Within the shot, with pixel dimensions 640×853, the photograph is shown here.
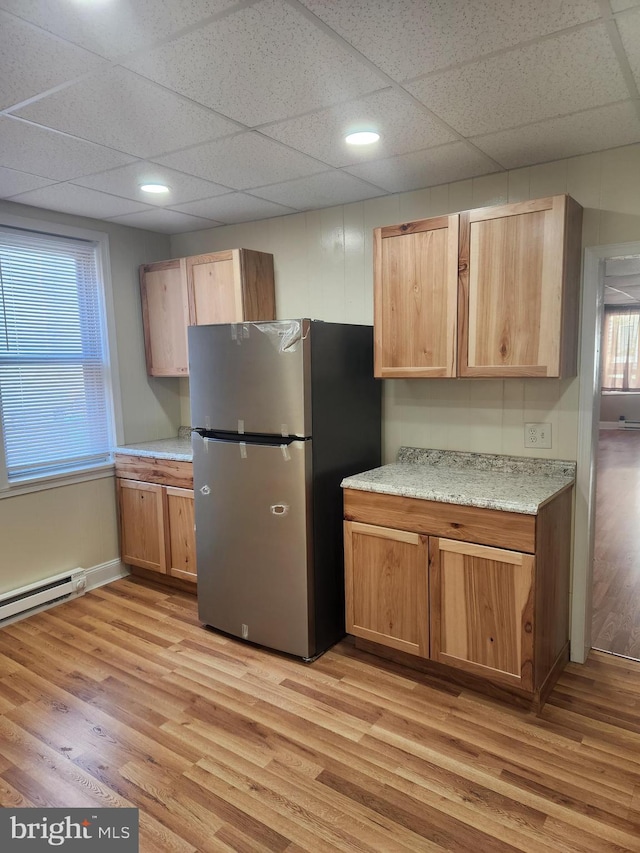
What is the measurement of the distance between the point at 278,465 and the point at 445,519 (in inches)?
32.4

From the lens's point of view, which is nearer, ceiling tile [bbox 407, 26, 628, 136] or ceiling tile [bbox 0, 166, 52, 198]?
ceiling tile [bbox 407, 26, 628, 136]

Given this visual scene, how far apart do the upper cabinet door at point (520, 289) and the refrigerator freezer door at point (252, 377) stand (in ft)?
2.47

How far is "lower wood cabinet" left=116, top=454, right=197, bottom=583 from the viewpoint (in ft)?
11.3

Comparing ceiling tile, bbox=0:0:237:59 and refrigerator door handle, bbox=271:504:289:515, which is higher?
ceiling tile, bbox=0:0:237:59

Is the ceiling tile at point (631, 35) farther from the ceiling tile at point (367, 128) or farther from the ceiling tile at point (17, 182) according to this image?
the ceiling tile at point (17, 182)

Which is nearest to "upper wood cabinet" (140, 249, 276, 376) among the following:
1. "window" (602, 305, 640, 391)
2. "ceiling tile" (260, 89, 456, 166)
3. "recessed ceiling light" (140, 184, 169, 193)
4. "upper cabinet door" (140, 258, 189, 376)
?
"upper cabinet door" (140, 258, 189, 376)

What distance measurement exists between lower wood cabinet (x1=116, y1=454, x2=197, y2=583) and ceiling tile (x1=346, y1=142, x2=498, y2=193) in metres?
1.92

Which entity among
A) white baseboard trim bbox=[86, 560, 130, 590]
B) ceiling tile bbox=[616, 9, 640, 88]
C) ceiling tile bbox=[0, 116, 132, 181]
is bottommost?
white baseboard trim bbox=[86, 560, 130, 590]

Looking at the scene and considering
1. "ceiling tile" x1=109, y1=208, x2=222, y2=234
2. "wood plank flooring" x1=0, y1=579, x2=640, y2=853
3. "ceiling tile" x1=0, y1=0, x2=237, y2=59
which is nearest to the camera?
"ceiling tile" x1=0, y1=0, x2=237, y2=59

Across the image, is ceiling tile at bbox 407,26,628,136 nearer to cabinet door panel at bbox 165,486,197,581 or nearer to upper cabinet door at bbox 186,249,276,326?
upper cabinet door at bbox 186,249,276,326

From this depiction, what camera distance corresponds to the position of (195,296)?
3602mm

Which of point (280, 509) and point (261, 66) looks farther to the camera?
point (280, 509)

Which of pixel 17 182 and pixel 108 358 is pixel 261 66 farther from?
pixel 108 358

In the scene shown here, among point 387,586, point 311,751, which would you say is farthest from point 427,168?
point 311,751
